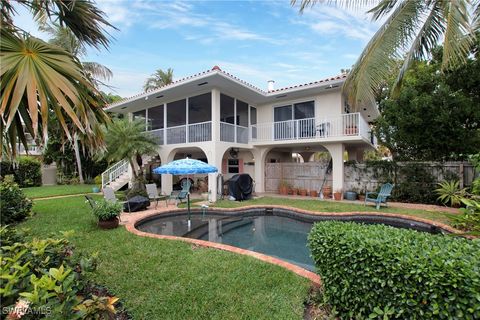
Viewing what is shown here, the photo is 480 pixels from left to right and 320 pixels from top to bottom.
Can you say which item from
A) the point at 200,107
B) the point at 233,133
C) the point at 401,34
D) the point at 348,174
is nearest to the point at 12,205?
the point at 233,133

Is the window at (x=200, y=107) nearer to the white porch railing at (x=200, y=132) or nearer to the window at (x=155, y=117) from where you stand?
the white porch railing at (x=200, y=132)

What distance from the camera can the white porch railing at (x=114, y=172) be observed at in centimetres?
1758

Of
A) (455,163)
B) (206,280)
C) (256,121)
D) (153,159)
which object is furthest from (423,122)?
(153,159)

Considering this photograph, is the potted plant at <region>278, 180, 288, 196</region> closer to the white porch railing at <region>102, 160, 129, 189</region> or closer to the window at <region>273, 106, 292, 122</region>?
the window at <region>273, 106, 292, 122</region>

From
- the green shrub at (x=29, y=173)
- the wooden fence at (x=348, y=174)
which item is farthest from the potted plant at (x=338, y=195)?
the green shrub at (x=29, y=173)

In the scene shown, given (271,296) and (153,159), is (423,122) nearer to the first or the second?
Answer: (271,296)

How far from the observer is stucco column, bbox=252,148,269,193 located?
53.5 feet

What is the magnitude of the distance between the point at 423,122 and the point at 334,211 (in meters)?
6.41

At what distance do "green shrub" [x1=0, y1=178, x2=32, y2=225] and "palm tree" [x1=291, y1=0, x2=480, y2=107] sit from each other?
10745mm

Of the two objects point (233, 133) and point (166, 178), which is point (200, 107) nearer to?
point (233, 133)

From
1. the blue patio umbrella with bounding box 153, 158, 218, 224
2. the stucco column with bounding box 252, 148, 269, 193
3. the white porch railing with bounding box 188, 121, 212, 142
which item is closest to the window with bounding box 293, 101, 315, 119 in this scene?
the stucco column with bounding box 252, 148, 269, 193

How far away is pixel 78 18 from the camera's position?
436 cm

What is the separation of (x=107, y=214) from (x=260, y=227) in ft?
17.4

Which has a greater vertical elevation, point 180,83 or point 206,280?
point 180,83
